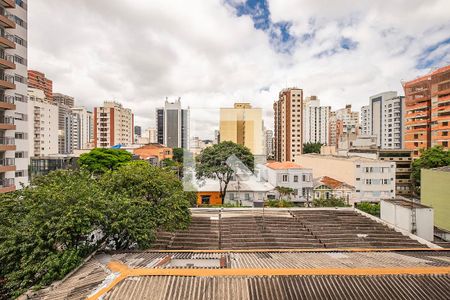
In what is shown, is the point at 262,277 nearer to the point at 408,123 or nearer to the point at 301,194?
the point at 301,194

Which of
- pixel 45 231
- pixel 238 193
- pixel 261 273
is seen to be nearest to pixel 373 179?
pixel 238 193

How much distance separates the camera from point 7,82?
18.2 m

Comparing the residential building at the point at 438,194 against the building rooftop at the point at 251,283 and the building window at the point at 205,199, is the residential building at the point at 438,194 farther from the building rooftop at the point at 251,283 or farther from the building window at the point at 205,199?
the building window at the point at 205,199

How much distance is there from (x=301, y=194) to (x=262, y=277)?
23058 millimetres

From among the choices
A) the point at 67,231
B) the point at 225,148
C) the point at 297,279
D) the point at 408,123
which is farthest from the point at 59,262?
the point at 408,123

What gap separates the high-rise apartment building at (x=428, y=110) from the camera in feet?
120

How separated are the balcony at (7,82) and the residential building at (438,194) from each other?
35.4 metres

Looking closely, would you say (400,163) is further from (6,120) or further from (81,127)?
(81,127)

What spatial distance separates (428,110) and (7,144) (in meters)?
55.2

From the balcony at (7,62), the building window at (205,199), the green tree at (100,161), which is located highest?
the balcony at (7,62)

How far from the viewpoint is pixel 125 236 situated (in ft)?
35.9

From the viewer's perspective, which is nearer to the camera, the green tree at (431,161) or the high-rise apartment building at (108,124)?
the green tree at (431,161)

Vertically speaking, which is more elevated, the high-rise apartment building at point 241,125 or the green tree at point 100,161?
the high-rise apartment building at point 241,125

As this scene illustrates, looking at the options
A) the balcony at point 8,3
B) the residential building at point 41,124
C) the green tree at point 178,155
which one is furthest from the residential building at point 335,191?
the residential building at point 41,124
